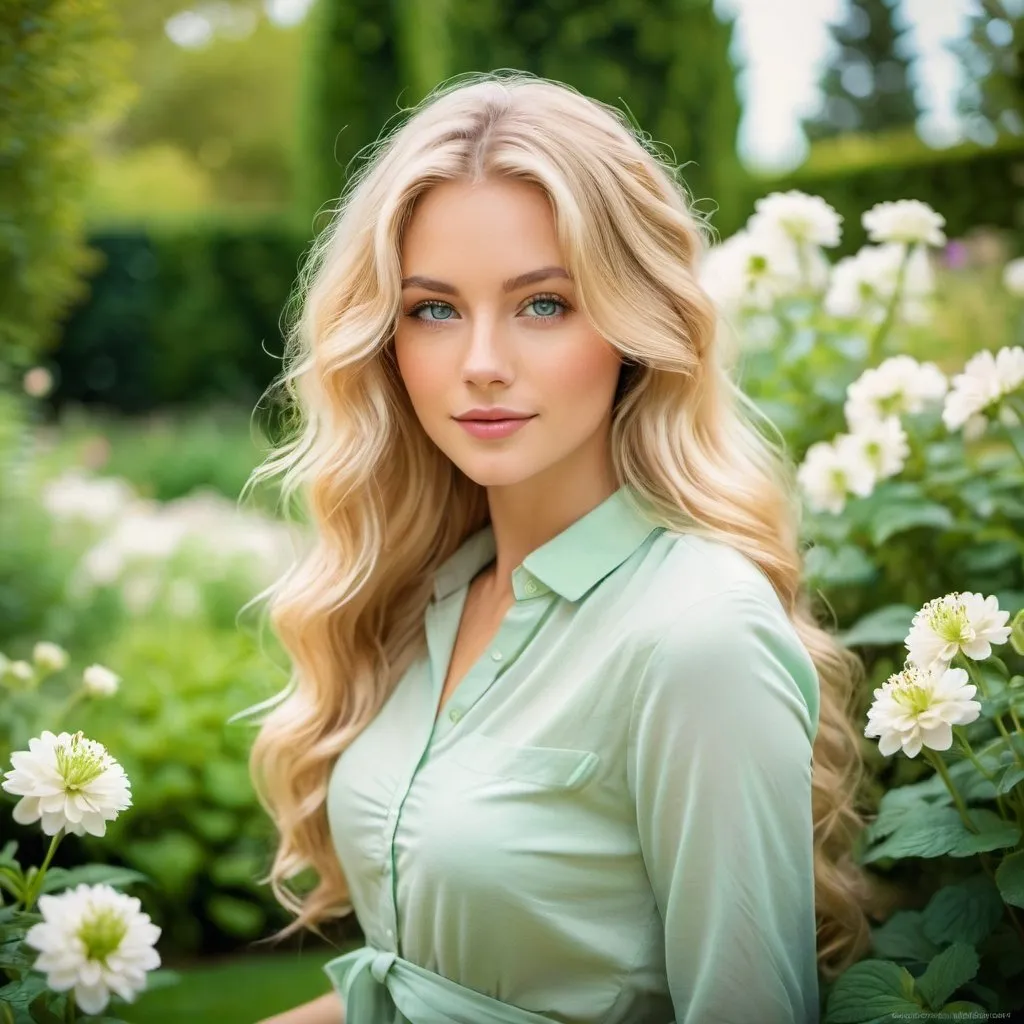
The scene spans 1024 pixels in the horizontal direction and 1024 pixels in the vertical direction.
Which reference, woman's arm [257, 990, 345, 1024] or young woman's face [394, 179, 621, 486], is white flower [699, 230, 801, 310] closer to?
young woman's face [394, 179, 621, 486]

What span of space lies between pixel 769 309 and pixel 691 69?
9.94 feet

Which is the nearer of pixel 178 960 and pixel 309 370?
pixel 309 370

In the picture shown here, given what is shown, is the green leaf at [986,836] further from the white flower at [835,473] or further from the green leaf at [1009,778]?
the white flower at [835,473]

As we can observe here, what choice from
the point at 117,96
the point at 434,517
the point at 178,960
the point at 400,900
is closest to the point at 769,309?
the point at 434,517

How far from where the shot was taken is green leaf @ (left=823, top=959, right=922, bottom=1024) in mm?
1688

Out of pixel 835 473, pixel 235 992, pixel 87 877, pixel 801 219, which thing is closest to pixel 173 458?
pixel 235 992

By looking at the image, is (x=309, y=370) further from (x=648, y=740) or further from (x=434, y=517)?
(x=648, y=740)

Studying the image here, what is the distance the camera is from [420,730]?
1.96 m

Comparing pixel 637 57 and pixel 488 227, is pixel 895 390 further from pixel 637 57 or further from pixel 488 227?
pixel 637 57

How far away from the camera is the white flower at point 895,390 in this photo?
8.09 ft

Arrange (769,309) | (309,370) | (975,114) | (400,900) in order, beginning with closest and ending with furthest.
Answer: (400,900)
(309,370)
(769,309)
(975,114)

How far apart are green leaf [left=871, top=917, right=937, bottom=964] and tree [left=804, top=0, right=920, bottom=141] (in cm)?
A: 2774

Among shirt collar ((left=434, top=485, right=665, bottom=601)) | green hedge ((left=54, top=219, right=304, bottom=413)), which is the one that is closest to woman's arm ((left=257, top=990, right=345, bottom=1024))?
shirt collar ((left=434, top=485, right=665, bottom=601))

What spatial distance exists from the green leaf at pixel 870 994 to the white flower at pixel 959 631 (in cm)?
46
